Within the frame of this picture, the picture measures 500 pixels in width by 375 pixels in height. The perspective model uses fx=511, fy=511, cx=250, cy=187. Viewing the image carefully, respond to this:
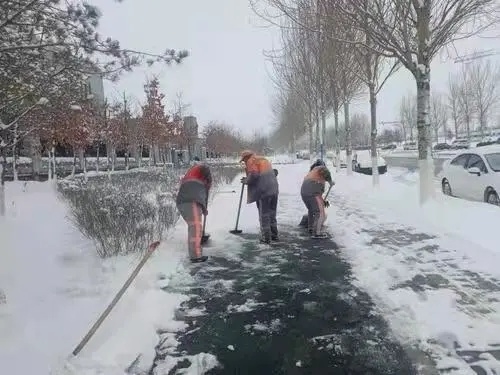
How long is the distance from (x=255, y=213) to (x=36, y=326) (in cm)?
825

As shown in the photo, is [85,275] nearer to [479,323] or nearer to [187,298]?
[187,298]

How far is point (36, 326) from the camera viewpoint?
4738 millimetres

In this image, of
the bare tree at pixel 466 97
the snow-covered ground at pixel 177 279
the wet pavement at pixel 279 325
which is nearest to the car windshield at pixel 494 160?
the snow-covered ground at pixel 177 279

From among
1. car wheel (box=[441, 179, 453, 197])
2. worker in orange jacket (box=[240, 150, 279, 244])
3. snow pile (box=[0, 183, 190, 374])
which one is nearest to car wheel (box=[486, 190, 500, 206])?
car wheel (box=[441, 179, 453, 197])

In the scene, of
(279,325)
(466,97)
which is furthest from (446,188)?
(466,97)

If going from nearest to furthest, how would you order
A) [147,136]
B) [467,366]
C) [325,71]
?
1. [467,366]
2. [325,71]
3. [147,136]

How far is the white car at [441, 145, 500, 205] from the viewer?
1200 cm

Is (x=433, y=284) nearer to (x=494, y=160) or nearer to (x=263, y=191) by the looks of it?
(x=263, y=191)

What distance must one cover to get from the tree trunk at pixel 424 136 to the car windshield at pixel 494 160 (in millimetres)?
1526

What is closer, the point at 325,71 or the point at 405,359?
the point at 405,359

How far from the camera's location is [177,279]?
6383 mm

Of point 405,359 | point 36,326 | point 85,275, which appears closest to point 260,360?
point 405,359

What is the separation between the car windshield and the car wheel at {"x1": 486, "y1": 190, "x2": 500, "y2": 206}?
61 centimetres

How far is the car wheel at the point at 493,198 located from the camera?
11645 millimetres
